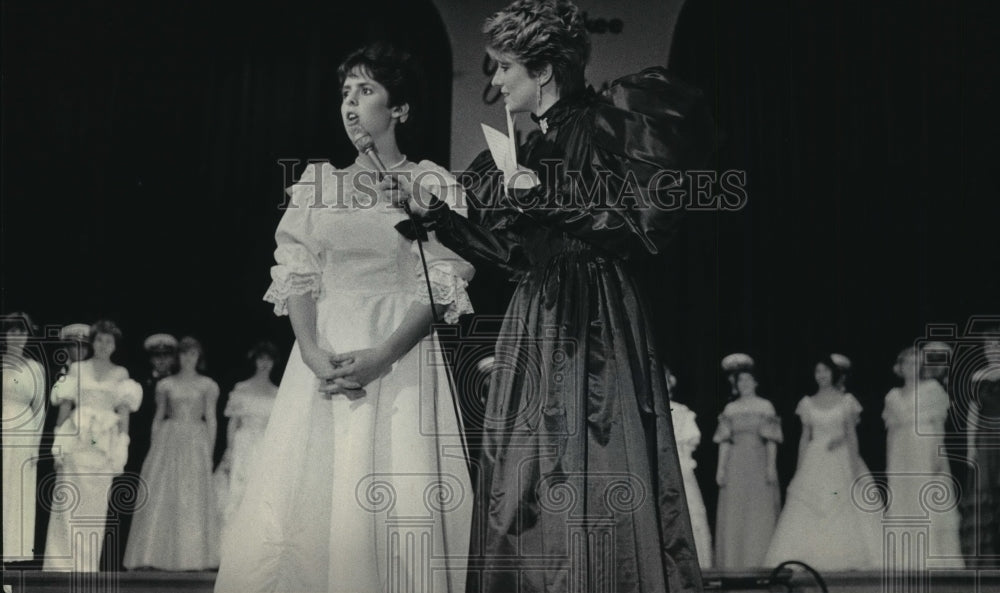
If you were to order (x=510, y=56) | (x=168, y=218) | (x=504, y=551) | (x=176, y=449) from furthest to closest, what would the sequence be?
(x=176, y=449)
(x=168, y=218)
(x=510, y=56)
(x=504, y=551)

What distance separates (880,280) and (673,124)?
133 cm

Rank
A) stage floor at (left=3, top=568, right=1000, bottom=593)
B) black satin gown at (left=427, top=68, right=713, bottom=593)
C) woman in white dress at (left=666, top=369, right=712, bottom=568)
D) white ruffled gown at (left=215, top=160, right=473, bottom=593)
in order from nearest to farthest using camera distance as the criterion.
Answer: black satin gown at (left=427, top=68, right=713, bottom=593) < white ruffled gown at (left=215, top=160, right=473, bottom=593) < stage floor at (left=3, top=568, right=1000, bottom=593) < woman in white dress at (left=666, top=369, right=712, bottom=568)

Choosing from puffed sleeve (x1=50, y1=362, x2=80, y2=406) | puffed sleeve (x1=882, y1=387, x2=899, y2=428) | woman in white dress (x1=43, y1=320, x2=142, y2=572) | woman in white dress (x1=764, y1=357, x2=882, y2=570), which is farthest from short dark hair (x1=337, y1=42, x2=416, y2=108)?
puffed sleeve (x1=882, y1=387, x2=899, y2=428)

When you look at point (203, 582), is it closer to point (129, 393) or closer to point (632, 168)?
point (129, 393)

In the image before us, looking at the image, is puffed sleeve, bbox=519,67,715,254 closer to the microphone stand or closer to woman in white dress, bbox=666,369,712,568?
the microphone stand

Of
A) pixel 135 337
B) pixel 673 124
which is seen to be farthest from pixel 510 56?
pixel 135 337

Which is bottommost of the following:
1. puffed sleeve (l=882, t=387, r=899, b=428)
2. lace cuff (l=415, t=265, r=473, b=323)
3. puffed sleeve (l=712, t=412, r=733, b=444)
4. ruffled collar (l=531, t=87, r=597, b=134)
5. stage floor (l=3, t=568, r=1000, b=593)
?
stage floor (l=3, t=568, r=1000, b=593)

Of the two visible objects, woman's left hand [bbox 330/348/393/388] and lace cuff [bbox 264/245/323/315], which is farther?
lace cuff [bbox 264/245/323/315]

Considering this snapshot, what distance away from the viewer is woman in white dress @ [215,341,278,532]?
4492 millimetres

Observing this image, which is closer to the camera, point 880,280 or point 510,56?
point 510,56

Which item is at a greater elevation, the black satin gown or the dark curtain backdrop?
the dark curtain backdrop

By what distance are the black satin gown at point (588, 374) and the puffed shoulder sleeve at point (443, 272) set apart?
109mm

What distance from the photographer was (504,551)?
10.8 feet

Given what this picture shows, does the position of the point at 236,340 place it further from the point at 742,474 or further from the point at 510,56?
the point at 742,474
